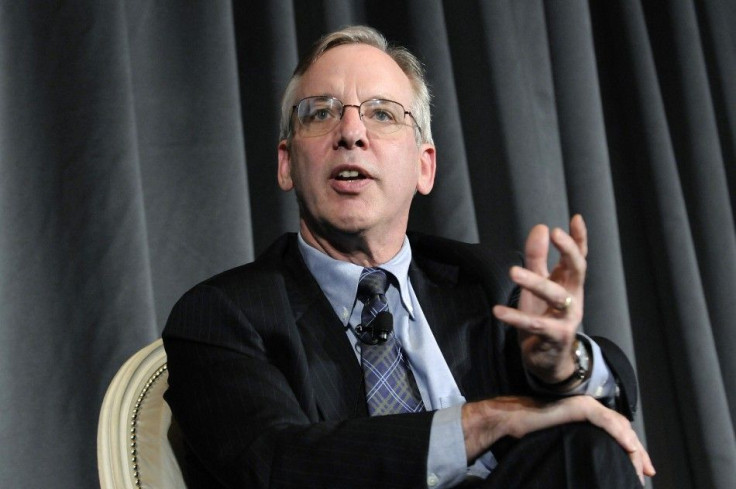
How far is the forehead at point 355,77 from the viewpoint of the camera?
142 cm

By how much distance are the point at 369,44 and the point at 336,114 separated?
17 cm

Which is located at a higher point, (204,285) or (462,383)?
(204,285)

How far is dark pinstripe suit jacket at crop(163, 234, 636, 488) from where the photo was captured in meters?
1.00

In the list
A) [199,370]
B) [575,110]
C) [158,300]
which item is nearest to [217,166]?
[158,300]

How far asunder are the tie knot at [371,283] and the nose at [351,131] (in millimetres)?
192

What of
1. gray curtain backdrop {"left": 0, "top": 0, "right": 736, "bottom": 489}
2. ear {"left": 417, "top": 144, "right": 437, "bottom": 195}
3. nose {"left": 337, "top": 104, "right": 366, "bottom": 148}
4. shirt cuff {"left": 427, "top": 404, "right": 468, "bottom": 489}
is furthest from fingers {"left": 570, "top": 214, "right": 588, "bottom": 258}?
gray curtain backdrop {"left": 0, "top": 0, "right": 736, "bottom": 489}

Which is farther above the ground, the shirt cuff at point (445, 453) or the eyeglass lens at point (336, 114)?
the eyeglass lens at point (336, 114)

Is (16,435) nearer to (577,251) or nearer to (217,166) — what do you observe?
(217,166)

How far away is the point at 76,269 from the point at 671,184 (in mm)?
1474

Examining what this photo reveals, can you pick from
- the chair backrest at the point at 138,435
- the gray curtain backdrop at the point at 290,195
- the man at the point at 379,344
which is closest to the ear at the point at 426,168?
the man at the point at 379,344

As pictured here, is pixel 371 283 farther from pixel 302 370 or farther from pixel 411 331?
pixel 302 370

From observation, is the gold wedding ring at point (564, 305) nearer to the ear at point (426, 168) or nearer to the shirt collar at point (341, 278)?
the shirt collar at point (341, 278)

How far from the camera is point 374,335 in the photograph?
1256 millimetres

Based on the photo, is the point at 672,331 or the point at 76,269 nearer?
the point at 76,269
